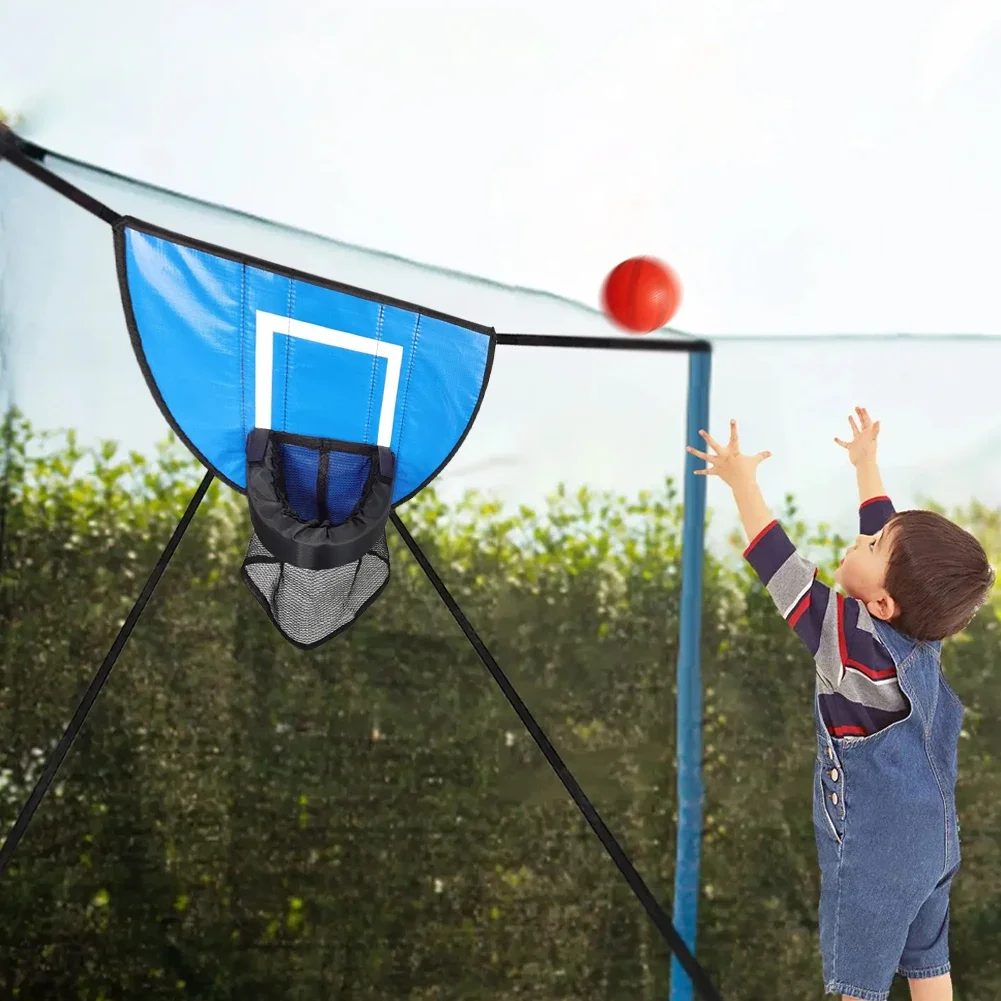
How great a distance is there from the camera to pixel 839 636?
1259 millimetres

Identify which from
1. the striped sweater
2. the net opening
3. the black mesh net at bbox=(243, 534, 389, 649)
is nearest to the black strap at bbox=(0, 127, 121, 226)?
the net opening

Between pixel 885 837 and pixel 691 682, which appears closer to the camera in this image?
pixel 885 837

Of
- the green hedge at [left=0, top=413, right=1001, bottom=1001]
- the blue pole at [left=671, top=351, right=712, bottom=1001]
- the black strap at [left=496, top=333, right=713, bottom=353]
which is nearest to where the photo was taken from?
the black strap at [left=496, top=333, right=713, bottom=353]

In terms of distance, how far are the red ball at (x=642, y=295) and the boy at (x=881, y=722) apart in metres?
0.36

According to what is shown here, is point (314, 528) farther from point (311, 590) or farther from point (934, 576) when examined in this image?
point (934, 576)

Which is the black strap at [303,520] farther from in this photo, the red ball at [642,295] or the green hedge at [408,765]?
the green hedge at [408,765]

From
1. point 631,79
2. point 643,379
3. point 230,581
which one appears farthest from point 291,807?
point 631,79

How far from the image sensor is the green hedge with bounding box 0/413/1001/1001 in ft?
6.28

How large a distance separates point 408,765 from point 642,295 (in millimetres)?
1159

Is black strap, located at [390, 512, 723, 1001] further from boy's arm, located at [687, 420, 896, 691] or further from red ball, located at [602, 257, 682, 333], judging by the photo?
red ball, located at [602, 257, 682, 333]

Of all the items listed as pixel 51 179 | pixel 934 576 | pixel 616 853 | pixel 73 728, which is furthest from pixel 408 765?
pixel 51 179

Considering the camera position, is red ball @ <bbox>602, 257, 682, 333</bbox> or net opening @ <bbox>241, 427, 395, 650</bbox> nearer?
net opening @ <bbox>241, 427, 395, 650</bbox>

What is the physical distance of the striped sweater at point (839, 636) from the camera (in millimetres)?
1260

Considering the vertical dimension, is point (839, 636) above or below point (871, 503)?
below
